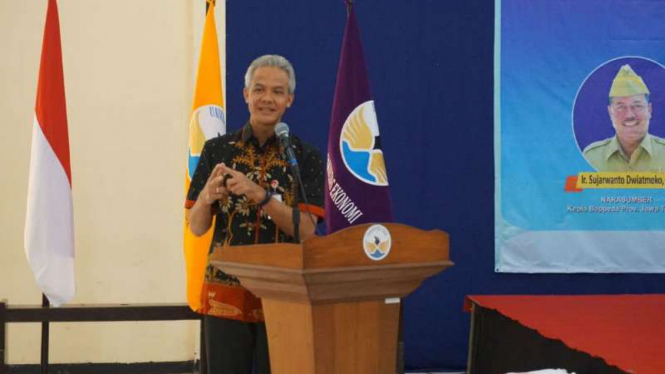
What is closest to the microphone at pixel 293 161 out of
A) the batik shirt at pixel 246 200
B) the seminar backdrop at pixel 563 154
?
the batik shirt at pixel 246 200

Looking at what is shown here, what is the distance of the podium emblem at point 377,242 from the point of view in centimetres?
182

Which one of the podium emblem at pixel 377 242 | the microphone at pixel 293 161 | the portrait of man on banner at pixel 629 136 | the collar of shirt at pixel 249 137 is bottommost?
the podium emblem at pixel 377 242

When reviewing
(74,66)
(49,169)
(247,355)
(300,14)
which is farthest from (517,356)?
(74,66)

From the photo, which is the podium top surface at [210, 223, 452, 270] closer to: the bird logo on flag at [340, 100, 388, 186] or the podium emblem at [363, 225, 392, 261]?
the podium emblem at [363, 225, 392, 261]

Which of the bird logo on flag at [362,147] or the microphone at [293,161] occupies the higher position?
the bird logo on flag at [362,147]

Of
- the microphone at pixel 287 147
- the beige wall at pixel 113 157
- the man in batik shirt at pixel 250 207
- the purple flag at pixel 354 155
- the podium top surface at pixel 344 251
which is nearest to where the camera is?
the podium top surface at pixel 344 251

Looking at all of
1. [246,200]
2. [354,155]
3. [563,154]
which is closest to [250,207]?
[246,200]

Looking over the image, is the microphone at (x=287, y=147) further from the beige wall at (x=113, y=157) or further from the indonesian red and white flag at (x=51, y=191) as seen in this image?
the beige wall at (x=113, y=157)

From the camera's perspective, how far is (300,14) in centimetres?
473

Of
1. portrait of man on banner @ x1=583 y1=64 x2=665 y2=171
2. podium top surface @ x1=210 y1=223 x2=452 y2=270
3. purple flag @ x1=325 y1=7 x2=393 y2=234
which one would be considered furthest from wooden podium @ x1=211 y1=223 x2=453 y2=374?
portrait of man on banner @ x1=583 y1=64 x2=665 y2=171

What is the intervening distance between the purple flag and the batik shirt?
5.70 feet

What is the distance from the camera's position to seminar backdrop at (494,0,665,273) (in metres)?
4.79

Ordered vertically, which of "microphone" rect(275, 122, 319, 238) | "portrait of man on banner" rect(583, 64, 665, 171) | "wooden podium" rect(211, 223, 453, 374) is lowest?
"wooden podium" rect(211, 223, 453, 374)

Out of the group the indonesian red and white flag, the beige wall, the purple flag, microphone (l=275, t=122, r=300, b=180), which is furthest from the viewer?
the beige wall
